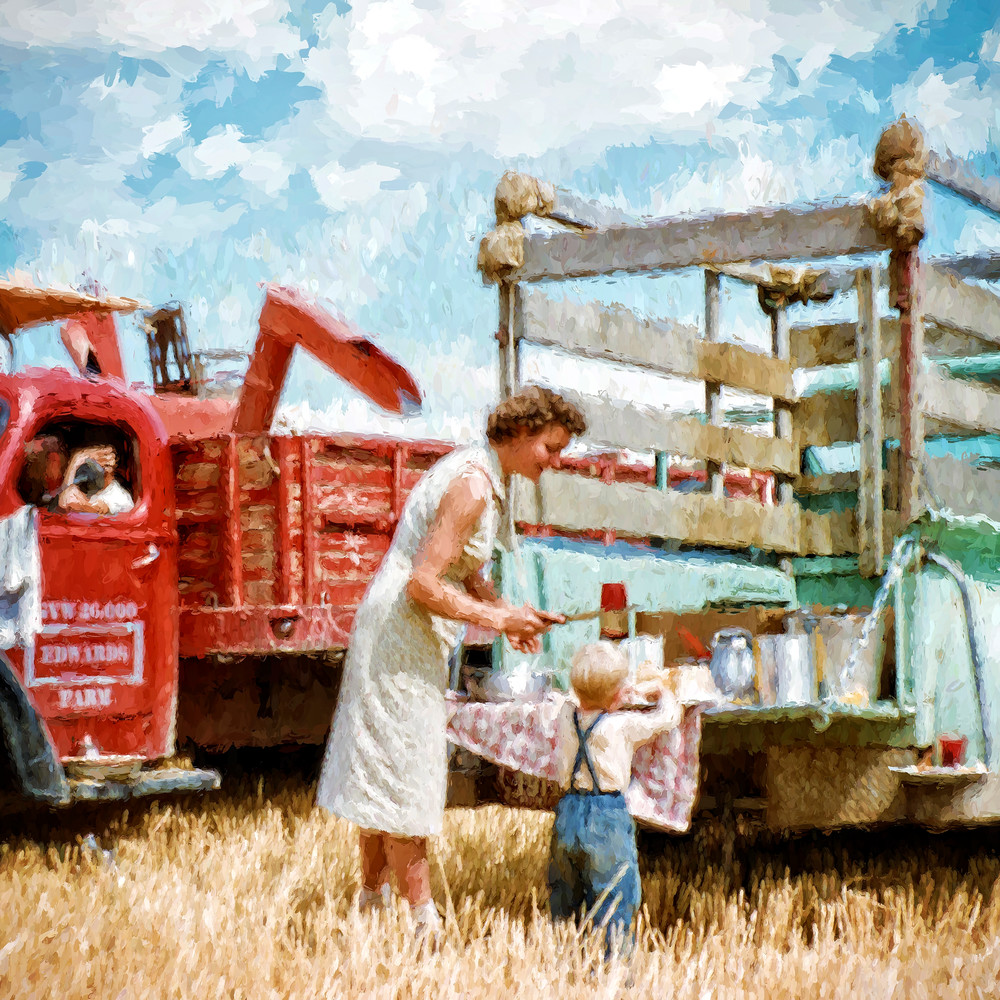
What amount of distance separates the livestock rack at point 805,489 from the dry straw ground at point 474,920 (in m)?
0.34

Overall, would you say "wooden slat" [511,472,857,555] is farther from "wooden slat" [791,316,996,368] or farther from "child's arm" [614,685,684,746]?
"child's arm" [614,685,684,746]

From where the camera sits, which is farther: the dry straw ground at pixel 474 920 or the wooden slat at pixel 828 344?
the wooden slat at pixel 828 344

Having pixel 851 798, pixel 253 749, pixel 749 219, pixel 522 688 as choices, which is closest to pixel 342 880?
pixel 522 688

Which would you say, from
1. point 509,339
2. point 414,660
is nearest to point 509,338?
point 509,339

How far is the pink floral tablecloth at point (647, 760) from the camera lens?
3.15 meters

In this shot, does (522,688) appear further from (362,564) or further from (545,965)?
(362,564)

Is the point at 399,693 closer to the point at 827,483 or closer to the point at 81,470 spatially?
the point at 81,470

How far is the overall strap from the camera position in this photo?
2.97m

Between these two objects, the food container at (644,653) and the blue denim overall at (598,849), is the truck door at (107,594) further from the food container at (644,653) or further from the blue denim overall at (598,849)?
the blue denim overall at (598,849)

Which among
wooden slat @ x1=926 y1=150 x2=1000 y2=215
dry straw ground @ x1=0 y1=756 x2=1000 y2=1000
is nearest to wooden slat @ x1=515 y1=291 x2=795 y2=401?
wooden slat @ x1=926 y1=150 x2=1000 y2=215

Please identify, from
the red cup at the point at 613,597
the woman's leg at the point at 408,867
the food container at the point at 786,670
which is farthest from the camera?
the red cup at the point at 613,597

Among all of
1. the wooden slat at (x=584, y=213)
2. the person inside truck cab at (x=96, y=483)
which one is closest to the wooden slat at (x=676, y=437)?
the wooden slat at (x=584, y=213)

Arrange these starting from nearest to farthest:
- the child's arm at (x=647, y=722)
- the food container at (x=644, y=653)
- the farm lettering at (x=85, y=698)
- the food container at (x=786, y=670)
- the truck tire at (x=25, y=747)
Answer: the child's arm at (x=647, y=722) < the food container at (x=786, y=670) < the food container at (x=644, y=653) < the truck tire at (x=25, y=747) < the farm lettering at (x=85, y=698)

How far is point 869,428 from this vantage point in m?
4.32
